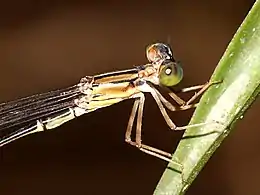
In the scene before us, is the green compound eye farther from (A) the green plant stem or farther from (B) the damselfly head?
(A) the green plant stem

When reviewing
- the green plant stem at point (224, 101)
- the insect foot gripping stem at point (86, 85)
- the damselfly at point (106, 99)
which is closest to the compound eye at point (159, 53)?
the damselfly at point (106, 99)

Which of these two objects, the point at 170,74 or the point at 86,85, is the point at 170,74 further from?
the point at 86,85

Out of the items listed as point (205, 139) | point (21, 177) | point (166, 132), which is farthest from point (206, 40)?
point (205, 139)

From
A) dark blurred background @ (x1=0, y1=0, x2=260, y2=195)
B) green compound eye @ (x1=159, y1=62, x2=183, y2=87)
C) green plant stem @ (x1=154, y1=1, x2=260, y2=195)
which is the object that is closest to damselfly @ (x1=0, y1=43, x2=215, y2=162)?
green compound eye @ (x1=159, y1=62, x2=183, y2=87)

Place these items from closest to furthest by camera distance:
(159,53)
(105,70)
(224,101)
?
(224,101)
(159,53)
(105,70)

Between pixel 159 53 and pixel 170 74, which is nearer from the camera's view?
pixel 170 74

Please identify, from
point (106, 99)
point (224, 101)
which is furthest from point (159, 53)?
point (224, 101)

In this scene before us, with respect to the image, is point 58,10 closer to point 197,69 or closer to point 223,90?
point 197,69
